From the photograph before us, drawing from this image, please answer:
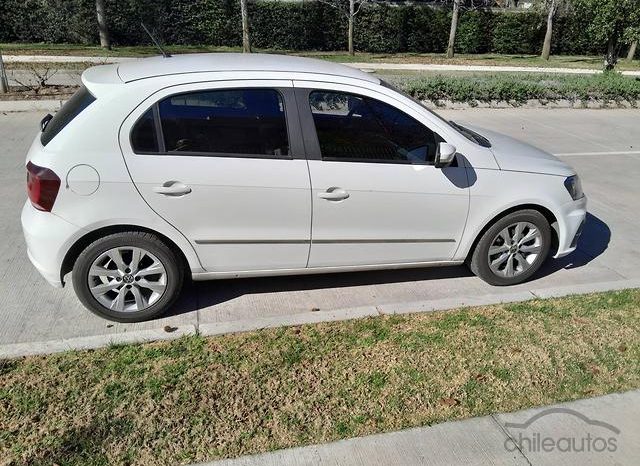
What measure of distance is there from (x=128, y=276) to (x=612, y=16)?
15100mm

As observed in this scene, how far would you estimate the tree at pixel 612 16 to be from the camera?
531 inches

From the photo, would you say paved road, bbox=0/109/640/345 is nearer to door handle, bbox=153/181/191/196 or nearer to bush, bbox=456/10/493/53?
door handle, bbox=153/181/191/196

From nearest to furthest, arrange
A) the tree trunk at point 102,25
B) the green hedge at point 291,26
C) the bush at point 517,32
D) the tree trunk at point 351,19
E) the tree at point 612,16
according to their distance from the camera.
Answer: the tree at point 612,16 → the tree trunk at point 102,25 → the green hedge at point 291,26 → the tree trunk at point 351,19 → the bush at point 517,32

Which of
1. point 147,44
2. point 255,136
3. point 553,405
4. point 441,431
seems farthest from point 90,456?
point 147,44

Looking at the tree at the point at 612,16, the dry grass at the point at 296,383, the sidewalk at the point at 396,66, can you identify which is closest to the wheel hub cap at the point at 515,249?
the dry grass at the point at 296,383

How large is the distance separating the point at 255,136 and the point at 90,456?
83.1 inches

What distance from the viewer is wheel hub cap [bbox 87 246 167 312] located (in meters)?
3.42

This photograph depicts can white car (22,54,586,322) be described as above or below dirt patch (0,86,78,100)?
above

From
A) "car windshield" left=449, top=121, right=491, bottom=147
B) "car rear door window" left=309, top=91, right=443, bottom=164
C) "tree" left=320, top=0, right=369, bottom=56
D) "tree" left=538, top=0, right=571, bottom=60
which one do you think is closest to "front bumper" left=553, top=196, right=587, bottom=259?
"car windshield" left=449, top=121, right=491, bottom=147

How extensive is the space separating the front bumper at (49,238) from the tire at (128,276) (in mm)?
123

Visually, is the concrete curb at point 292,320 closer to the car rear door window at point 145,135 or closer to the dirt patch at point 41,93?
the car rear door window at point 145,135

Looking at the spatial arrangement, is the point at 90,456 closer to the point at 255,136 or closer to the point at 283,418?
the point at 283,418

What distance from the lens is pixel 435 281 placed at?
4395 millimetres

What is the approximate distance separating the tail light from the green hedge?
55.1 feet
